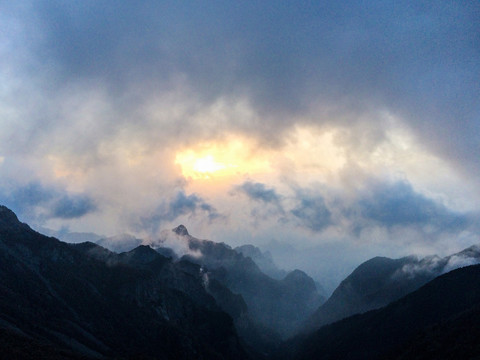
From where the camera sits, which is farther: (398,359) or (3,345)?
(398,359)

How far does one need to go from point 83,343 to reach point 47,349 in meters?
62.4

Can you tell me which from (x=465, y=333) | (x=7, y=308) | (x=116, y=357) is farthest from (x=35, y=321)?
(x=465, y=333)

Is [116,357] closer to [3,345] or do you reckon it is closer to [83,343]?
[83,343]

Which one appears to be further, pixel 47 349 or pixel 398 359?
pixel 398 359

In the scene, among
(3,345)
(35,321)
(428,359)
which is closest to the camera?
(3,345)

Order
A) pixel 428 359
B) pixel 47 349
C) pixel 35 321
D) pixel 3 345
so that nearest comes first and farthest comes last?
pixel 3 345 → pixel 47 349 → pixel 428 359 → pixel 35 321

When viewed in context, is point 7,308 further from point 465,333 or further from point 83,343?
point 465,333

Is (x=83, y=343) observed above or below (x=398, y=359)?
above

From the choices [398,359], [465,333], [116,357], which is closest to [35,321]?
[116,357]

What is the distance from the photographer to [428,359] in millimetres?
175500

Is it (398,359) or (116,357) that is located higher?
(116,357)

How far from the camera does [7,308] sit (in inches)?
7032

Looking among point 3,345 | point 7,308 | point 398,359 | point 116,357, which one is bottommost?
point 398,359

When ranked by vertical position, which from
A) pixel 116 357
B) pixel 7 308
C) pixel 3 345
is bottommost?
pixel 116 357
